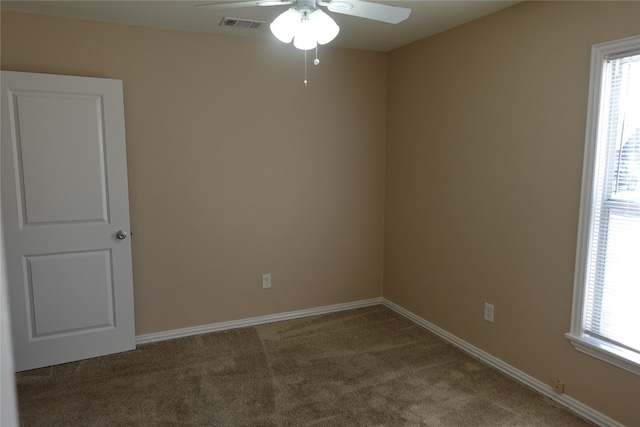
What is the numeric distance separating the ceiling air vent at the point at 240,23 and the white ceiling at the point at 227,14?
1.9 inches

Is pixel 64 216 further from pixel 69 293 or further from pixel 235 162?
pixel 235 162

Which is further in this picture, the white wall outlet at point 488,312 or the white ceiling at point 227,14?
the white wall outlet at point 488,312

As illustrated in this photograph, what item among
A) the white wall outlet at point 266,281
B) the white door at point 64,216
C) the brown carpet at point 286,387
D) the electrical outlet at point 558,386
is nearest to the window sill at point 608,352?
the electrical outlet at point 558,386

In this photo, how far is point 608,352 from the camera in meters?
2.25

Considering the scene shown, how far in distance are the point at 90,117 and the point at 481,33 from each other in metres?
2.72

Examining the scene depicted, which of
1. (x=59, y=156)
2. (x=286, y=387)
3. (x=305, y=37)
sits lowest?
(x=286, y=387)

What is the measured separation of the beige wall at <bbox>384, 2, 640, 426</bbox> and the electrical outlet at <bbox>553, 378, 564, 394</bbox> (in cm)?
3

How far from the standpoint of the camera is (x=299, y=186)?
378 centimetres

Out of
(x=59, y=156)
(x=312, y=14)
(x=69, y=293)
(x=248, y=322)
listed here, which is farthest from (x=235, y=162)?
(x=312, y=14)

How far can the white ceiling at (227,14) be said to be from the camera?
2.68 meters

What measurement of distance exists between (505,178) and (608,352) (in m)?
1.15

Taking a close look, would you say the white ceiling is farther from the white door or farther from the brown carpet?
the brown carpet

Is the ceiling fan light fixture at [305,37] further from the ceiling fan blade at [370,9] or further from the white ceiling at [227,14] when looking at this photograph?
the white ceiling at [227,14]

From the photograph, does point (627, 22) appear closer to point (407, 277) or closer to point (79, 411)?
point (407, 277)
